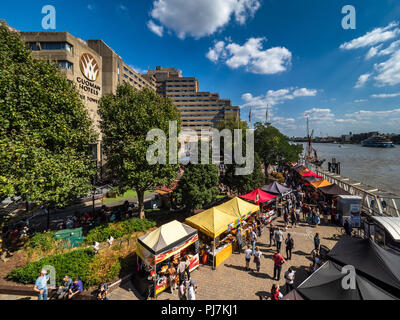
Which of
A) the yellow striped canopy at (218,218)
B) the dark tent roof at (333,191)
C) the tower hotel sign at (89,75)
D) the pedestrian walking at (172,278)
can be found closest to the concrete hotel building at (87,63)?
the tower hotel sign at (89,75)

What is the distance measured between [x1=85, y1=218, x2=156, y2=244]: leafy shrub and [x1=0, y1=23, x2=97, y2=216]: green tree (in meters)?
2.95

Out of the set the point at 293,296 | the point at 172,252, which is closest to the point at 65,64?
the point at 172,252

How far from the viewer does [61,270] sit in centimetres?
820

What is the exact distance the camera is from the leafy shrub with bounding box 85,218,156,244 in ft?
39.0

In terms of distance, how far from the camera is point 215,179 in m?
16.0

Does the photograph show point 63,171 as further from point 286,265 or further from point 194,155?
point 286,265

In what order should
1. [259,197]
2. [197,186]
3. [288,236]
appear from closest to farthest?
[288,236]
[197,186]
[259,197]

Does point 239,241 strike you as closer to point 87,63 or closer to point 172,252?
point 172,252

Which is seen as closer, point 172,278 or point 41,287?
point 41,287

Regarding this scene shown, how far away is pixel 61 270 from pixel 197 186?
31.8ft

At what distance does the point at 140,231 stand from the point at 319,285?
437 inches

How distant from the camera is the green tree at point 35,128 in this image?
8680 mm

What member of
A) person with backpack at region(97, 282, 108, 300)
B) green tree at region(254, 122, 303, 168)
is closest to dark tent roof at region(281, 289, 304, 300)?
person with backpack at region(97, 282, 108, 300)

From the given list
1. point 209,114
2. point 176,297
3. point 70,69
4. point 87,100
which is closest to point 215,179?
point 176,297
